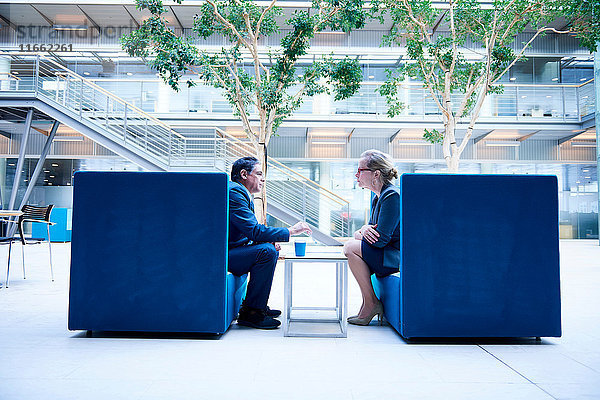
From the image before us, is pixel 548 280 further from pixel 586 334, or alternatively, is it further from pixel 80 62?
pixel 80 62

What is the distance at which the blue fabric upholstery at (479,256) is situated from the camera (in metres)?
2.69

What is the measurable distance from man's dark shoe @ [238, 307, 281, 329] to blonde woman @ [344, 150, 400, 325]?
576mm

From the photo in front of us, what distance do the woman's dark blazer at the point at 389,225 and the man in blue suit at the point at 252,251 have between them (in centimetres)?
46

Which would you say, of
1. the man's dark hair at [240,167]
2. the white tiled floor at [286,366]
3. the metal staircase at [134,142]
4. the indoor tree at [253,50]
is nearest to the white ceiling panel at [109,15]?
the metal staircase at [134,142]

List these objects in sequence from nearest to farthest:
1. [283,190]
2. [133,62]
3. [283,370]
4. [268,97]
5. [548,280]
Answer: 1. [283,370]
2. [548,280]
3. [268,97]
4. [283,190]
5. [133,62]

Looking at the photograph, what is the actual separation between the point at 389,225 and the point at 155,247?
56.6 inches

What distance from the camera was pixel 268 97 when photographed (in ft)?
23.1

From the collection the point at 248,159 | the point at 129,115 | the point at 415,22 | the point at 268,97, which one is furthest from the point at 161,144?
the point at 248,159

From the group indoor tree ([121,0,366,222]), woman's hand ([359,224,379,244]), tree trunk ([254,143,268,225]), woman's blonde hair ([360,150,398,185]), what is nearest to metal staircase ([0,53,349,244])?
tree trunk ([254,143,268,225])

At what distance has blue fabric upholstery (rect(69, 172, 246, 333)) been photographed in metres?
2.72

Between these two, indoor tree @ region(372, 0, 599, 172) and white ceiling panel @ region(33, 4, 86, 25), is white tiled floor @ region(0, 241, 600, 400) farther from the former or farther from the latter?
white ceiling panel @ region(33, 4, 86, 25)

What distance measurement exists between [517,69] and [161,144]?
38.4 ft

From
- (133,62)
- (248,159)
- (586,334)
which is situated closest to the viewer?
(586,334)

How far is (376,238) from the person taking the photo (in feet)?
9.66
